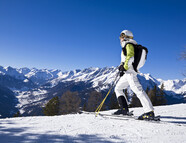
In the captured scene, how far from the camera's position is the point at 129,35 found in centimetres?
413

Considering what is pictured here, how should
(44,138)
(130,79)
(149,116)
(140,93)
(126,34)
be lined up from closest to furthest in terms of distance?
(44,138) < (149,116) < (140,93) < (130,79) < (126,34)

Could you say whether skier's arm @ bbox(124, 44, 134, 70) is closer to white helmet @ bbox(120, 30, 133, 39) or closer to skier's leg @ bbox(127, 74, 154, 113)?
skier's leg @ bbox(127, 74, 154, 113)

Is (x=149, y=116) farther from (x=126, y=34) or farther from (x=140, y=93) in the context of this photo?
(x=126, y=34)

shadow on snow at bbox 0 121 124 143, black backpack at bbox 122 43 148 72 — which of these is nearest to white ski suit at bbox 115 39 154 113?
black backpack at bbox 122 43 148 72

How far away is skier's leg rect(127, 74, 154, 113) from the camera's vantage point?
3516 mm

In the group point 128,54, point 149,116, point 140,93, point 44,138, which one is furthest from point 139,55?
point 44,138

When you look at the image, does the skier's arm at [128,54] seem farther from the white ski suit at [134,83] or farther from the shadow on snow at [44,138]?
the shadow on snow at [44,138]

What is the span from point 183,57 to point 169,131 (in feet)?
41.0

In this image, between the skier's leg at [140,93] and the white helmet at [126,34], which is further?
the white helmet at [126,34]

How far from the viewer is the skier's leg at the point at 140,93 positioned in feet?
11.5

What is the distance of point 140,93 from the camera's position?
362 centimetres

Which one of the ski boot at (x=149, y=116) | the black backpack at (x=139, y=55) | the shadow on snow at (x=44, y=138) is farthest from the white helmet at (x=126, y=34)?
the shadow on snow at (x=44, y=138)

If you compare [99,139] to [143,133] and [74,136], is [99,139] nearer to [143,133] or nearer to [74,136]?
[74,136]

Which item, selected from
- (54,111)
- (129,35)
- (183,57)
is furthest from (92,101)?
(129,35)
